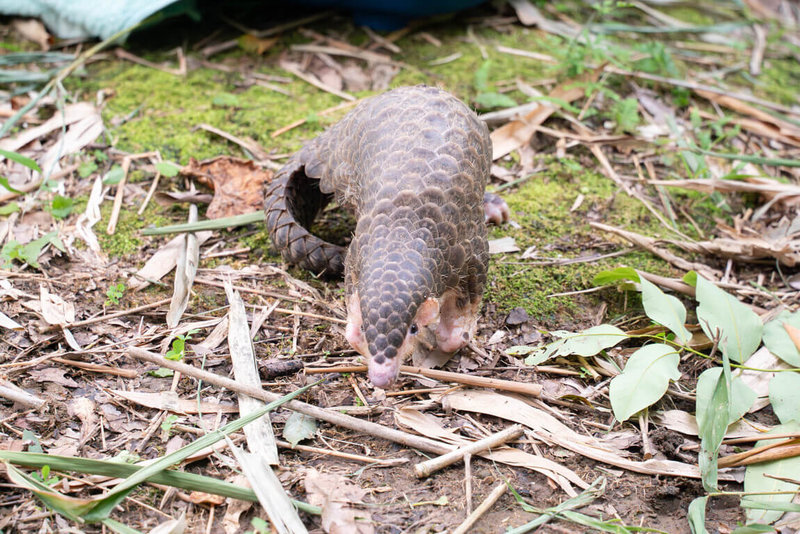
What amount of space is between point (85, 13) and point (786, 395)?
5.64 m

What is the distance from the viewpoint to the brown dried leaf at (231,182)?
14.5 feet

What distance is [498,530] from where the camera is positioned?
275cm

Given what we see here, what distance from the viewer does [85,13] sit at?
18.4 feet

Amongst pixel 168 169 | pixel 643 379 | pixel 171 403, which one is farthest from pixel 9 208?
pixel 643 379

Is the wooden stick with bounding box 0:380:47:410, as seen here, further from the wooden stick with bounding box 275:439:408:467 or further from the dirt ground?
the wooden stick with bounding box 275:439:408:467

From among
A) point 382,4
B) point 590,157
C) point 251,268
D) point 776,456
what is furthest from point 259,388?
point 382,4

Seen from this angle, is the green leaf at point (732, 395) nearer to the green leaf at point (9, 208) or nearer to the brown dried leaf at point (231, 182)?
the brown dried leaf at point (231, 182)

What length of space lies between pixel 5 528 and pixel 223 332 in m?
1.32

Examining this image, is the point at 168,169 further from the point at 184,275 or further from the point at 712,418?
the point at 712,418

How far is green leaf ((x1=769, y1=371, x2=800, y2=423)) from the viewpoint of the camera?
3254mm

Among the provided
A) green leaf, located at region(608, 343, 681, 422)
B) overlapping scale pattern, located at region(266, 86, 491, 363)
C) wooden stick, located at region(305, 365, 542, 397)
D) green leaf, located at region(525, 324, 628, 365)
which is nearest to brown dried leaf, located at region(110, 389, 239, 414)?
wooden stick, located at region(305, 365, 542, 397)

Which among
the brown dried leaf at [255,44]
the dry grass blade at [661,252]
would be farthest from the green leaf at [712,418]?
the brown dried leaf at [255,44]

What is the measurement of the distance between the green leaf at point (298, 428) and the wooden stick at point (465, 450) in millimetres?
512

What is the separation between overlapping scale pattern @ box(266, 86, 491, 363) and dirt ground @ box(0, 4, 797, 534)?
1.21 feet
